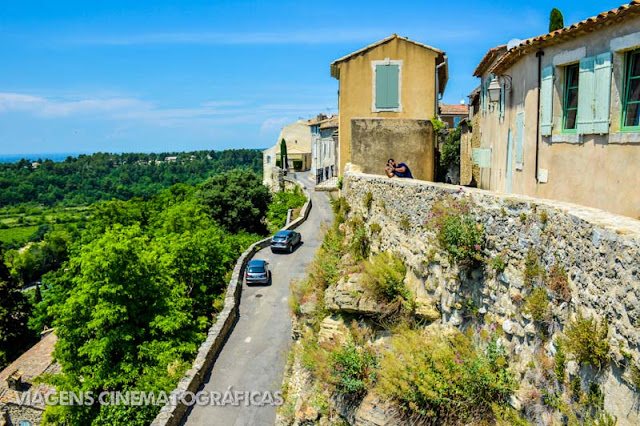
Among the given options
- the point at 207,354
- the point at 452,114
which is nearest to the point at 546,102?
the point at 207,354

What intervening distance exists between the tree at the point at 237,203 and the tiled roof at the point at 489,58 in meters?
29.4

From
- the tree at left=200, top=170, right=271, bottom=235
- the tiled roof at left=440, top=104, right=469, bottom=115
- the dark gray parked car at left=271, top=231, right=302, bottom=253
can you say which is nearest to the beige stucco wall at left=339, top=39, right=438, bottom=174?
the dark gray parked car at left=271, top=231, right=302, bottom=253

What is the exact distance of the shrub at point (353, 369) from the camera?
9.09m

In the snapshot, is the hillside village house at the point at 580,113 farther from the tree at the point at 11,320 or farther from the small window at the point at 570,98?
the tree at the point at 11,320

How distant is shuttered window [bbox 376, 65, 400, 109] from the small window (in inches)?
436

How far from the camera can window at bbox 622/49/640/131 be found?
771 centimetres

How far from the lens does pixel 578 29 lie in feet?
28.4

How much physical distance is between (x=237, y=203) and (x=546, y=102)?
3728cm

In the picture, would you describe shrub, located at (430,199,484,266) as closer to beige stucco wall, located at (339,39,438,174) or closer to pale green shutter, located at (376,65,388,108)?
beige stucco wall, located at (339,39,438,174)

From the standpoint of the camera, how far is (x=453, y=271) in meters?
8.38

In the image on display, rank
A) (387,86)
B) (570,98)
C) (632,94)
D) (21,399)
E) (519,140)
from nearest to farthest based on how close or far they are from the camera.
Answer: (632,94)
(570,98)
(519,140)
(387,86)
(21,399)

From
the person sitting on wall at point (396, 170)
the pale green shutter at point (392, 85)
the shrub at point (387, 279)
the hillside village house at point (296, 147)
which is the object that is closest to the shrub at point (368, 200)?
the person sitting on wall at point (396, 170)

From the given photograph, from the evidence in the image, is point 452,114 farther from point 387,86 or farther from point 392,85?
point 387,86

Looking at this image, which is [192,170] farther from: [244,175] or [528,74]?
[528,74]
